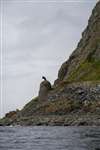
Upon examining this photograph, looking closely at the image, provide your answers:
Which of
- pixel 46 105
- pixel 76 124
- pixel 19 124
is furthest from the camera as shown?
pixel 46 105

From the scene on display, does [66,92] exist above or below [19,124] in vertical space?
above

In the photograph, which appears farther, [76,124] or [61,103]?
[61,103]

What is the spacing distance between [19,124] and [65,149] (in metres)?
106

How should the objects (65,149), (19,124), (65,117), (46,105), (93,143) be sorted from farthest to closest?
(46,105) → (19,124) → (65,117) → (93,143) → (65,149)

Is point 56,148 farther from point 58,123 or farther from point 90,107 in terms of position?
point 90,107

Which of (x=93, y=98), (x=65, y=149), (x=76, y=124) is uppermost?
(x=93, y=98)

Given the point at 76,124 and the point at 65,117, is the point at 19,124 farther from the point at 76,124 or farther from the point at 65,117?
the point at 76,124

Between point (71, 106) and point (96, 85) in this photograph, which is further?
point (96, 85)

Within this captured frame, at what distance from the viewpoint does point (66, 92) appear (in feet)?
638

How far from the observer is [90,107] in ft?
566

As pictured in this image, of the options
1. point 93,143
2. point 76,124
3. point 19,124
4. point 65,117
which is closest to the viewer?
point 93,143

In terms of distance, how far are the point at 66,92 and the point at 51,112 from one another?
16.1 metres

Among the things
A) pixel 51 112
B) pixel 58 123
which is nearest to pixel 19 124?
pixel 51 112

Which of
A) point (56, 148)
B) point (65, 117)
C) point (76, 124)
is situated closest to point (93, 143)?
point (56, 148)
